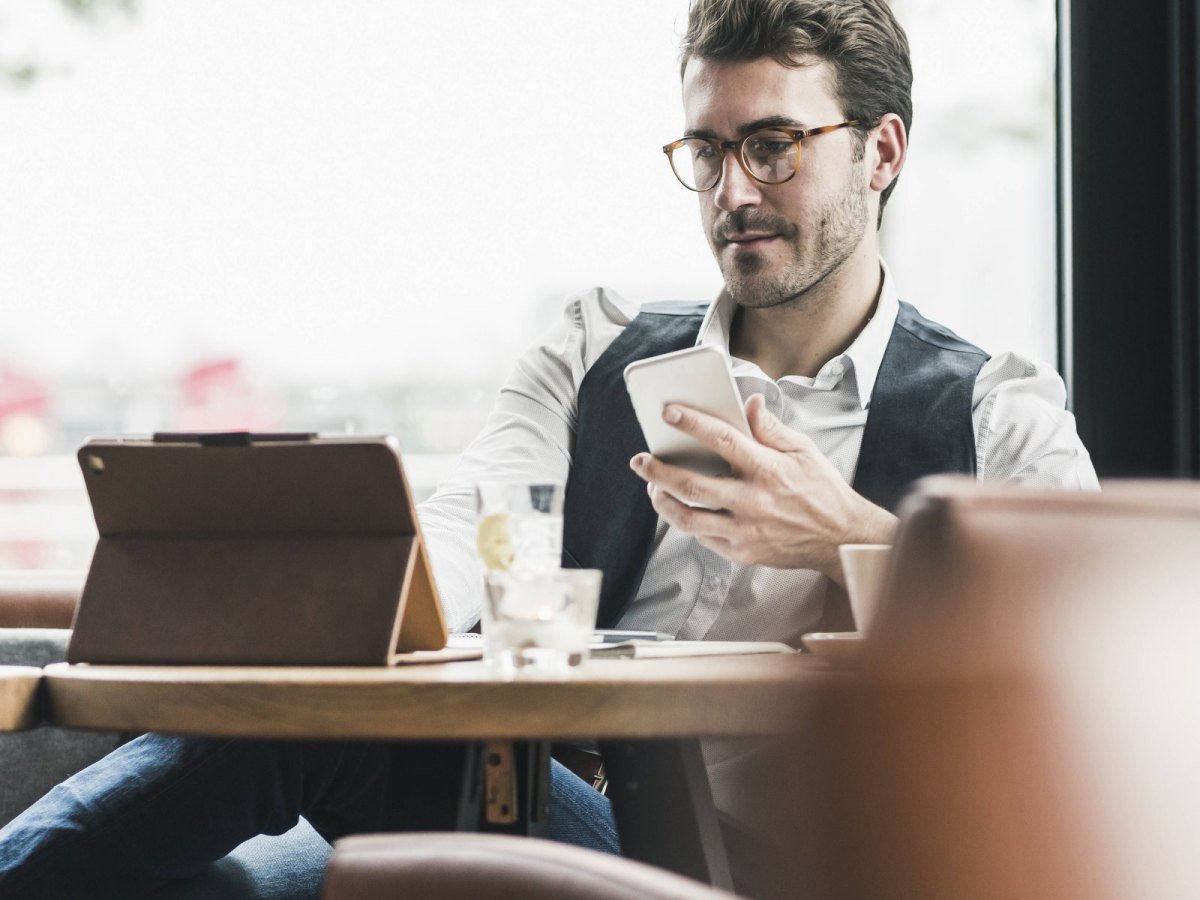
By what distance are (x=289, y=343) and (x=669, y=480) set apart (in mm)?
2034

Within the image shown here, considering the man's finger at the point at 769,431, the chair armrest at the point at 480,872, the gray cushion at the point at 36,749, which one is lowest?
the gray cushion at the point at 36,749

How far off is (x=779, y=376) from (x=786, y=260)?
0.53 feet

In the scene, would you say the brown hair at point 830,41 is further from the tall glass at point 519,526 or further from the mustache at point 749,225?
the tall glass at point 519,526

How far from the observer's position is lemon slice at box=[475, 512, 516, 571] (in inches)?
38.6

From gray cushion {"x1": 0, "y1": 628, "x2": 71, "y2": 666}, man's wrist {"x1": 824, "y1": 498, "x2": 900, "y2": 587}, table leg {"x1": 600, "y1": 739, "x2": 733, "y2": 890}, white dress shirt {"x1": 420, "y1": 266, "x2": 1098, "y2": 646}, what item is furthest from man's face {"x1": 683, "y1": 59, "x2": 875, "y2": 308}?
gray cushion {"x1": 0, "y1": 628, "x2": 71, "y2": 666}

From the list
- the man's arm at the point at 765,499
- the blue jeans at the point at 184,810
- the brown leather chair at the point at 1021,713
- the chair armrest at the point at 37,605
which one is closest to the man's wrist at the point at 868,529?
the man's arm at the point at 765,499

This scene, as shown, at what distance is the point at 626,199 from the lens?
296 centimetres

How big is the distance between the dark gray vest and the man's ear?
244 millimetres

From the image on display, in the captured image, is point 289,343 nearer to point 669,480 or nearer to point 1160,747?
point 669,480

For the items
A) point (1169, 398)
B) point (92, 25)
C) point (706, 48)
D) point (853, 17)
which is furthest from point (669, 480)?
point (92, 25)

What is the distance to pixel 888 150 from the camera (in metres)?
1.93

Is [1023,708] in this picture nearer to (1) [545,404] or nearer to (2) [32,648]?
(1) [545,404]

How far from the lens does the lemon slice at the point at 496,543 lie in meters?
0.98

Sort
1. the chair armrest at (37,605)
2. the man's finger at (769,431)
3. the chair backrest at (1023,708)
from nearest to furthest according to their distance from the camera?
the chair backrest at (1023,708) < the man's finger at (769,431) < the chair armrest at (37,605)
